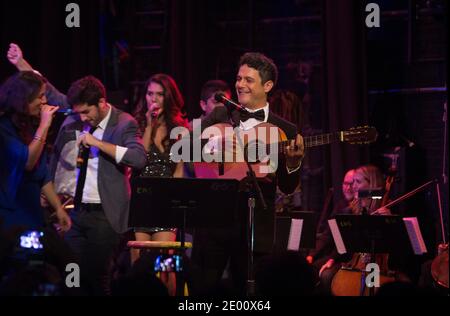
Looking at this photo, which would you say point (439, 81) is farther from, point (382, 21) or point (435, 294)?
point (435, 294)

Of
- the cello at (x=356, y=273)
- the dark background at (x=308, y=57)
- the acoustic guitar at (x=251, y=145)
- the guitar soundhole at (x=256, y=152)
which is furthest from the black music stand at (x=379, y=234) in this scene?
the dark background at (x=308, y=57)

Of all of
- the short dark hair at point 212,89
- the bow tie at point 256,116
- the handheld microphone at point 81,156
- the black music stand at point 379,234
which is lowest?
the black music stand at point 379,234

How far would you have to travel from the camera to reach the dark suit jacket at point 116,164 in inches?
230

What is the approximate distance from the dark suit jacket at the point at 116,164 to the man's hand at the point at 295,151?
4.11ft

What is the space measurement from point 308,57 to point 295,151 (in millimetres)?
3833

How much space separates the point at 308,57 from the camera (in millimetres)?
8914

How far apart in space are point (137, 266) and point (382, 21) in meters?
4.61

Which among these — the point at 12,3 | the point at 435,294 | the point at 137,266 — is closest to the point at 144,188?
the point at 137,266

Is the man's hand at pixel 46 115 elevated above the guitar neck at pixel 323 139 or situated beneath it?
elevated above

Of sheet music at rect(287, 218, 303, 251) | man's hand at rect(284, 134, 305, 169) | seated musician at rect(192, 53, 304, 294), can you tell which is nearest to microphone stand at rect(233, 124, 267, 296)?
seated musician at rect(192, 53, 304, 294)

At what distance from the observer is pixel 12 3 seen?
8562 mm

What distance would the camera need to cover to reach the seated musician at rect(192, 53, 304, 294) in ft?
17.6

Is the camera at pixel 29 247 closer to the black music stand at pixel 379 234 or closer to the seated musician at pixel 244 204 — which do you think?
the seated musician at pixel 244 204

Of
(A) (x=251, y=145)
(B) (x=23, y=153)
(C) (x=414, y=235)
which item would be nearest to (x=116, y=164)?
(B) (x=23, y=153)
